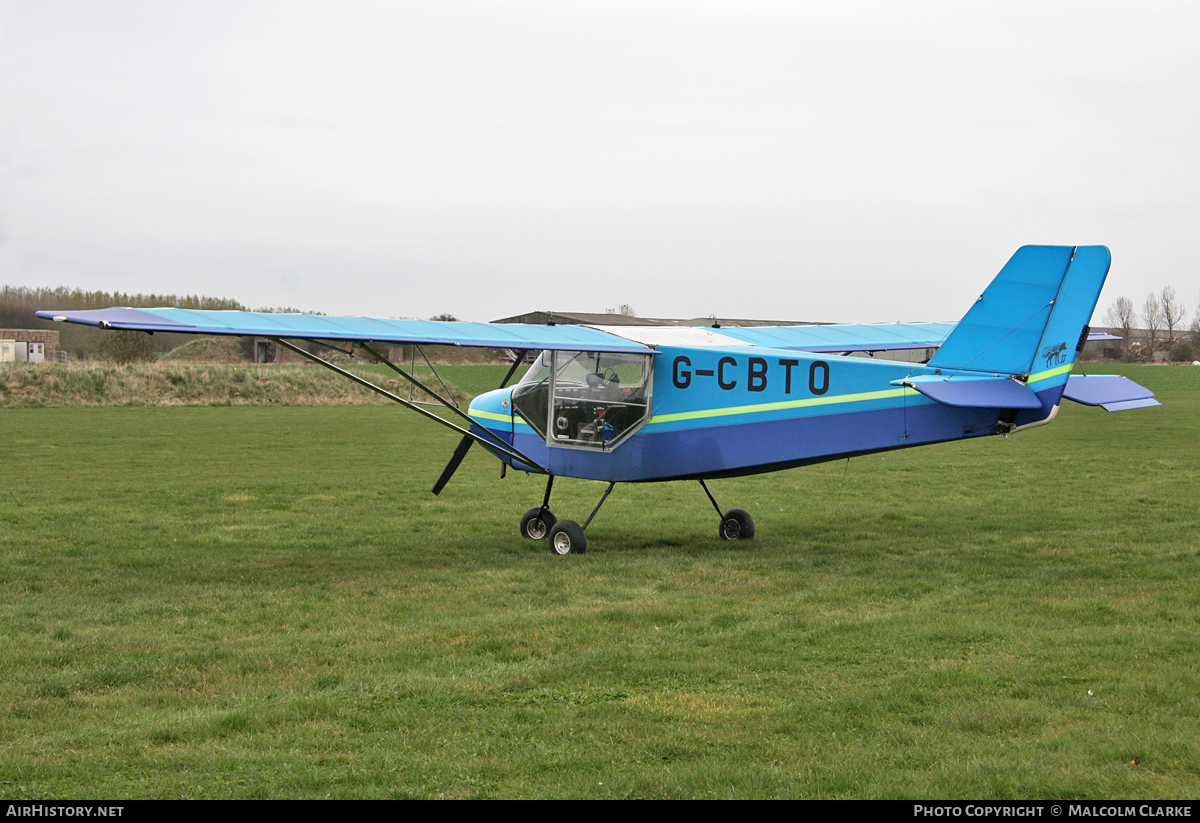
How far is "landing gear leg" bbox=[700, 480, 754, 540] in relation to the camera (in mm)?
11828

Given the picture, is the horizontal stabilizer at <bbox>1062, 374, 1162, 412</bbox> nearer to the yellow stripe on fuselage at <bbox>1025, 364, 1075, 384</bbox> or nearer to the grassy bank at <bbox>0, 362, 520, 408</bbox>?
the yellow stripe on fuselage at <bbox>1025, 364, 1075, 384</bbox>

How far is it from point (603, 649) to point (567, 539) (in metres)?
4.27

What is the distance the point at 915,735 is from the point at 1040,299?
5746 mm

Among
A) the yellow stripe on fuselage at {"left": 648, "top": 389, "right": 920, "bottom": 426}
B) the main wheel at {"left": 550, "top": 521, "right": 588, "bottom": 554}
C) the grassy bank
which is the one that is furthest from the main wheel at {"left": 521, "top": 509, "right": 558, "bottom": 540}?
the grassy bank

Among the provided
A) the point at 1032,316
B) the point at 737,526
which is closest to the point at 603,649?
the point at 737,526

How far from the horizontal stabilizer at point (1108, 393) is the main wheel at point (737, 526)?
362cm

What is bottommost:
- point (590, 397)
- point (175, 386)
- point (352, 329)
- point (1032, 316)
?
point (175, 386)

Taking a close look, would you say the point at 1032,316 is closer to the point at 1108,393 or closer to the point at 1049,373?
the point at 1049,373

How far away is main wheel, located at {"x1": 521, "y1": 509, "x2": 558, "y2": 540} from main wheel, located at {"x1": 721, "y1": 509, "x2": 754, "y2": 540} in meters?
1.96

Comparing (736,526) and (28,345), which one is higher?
(28,345)

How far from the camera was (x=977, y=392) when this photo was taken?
945 cm
